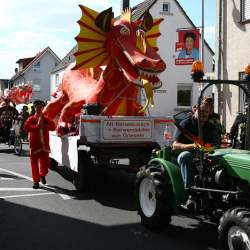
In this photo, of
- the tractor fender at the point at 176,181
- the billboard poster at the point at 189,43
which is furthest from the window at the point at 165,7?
the tractor fender at the point at 176,181

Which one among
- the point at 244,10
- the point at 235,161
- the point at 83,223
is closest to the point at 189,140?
the point at 235,161

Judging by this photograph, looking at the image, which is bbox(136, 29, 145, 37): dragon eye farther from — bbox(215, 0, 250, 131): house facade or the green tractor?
bbox(215, 0, 250, 131): house facade

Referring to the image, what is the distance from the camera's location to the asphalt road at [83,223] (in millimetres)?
5875

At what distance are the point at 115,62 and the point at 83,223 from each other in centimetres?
423

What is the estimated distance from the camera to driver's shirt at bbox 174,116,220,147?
620 cm

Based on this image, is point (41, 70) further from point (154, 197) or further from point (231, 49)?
point (154, 197)

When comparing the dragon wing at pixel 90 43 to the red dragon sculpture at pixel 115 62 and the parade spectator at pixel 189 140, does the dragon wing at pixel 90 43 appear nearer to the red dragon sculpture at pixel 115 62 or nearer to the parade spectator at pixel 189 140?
the red dragon sculpture at pixel 115 62

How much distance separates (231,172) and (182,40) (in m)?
21.4

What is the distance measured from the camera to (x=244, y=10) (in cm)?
1577

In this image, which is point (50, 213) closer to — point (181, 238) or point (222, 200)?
point (181, 238)

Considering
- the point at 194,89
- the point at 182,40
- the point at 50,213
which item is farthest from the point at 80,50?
the point at 194,89

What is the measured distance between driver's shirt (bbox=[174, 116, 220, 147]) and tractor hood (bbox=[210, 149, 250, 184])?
584mm

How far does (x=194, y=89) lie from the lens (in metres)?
34.9

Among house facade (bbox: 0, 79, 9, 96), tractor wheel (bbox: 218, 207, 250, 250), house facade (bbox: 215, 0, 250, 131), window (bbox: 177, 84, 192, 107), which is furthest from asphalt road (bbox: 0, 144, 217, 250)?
house facade (bbox: 0, 79, 9, 96)
